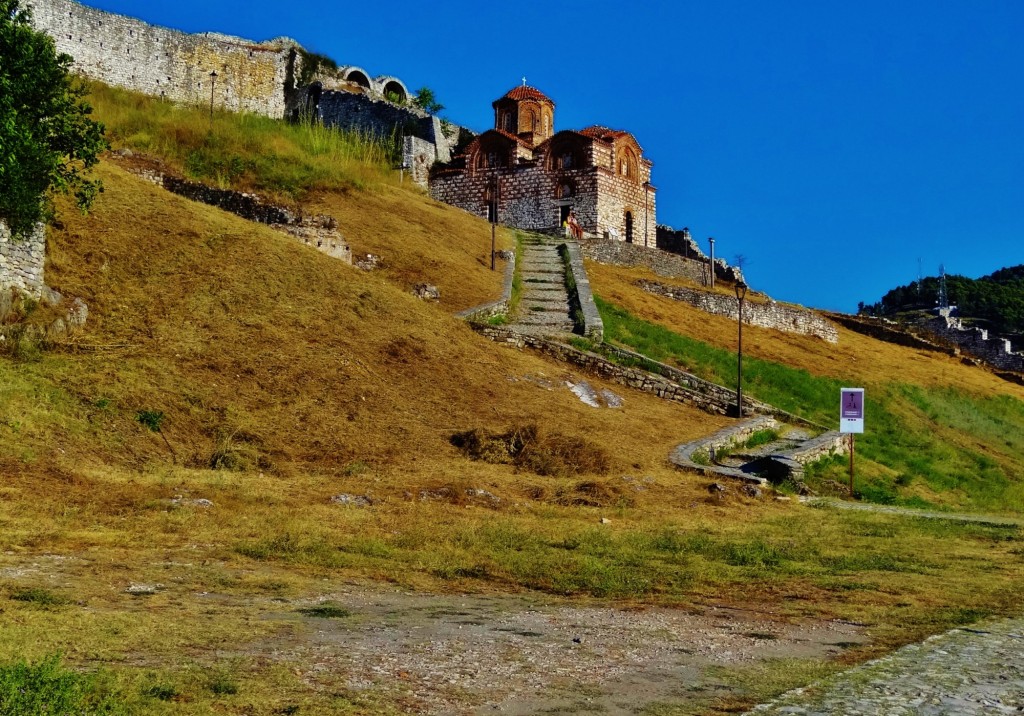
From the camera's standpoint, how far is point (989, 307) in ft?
286

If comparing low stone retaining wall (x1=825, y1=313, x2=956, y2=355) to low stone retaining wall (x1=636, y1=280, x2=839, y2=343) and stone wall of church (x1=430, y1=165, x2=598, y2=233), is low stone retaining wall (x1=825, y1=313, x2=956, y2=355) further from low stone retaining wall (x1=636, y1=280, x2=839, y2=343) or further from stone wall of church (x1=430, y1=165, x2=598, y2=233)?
stone wall of church (x1=430, y1=165, x2=598, y2=233)

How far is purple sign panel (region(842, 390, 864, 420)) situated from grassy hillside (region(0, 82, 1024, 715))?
1697 mm

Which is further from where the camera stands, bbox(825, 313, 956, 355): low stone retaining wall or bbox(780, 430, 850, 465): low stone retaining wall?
bbox(825, 313, 956, 355): low stone retaining wall

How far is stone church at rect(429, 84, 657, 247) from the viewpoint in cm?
4772

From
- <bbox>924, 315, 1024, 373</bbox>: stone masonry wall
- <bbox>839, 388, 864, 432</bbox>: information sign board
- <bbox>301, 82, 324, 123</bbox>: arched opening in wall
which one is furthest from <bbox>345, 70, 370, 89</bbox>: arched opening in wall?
<bbox>839, 388, 864, 432</bbox>: information sign board

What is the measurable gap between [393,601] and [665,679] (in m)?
2.75

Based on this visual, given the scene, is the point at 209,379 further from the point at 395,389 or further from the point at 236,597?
the point at 236,597

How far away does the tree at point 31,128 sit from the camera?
14.7 meters

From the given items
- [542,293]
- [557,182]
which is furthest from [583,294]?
[557,182]

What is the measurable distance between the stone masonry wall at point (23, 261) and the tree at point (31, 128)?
192 mm

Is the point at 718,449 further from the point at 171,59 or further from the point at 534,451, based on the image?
the point at 171,59

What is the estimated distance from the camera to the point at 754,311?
37.1m

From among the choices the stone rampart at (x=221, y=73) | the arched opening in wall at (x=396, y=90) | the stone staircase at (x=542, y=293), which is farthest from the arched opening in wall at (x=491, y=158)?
the stone staircase at (x=542, y=293)

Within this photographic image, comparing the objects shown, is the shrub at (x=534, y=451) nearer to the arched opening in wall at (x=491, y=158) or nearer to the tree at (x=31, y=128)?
the tree at (x=31, y=128)
